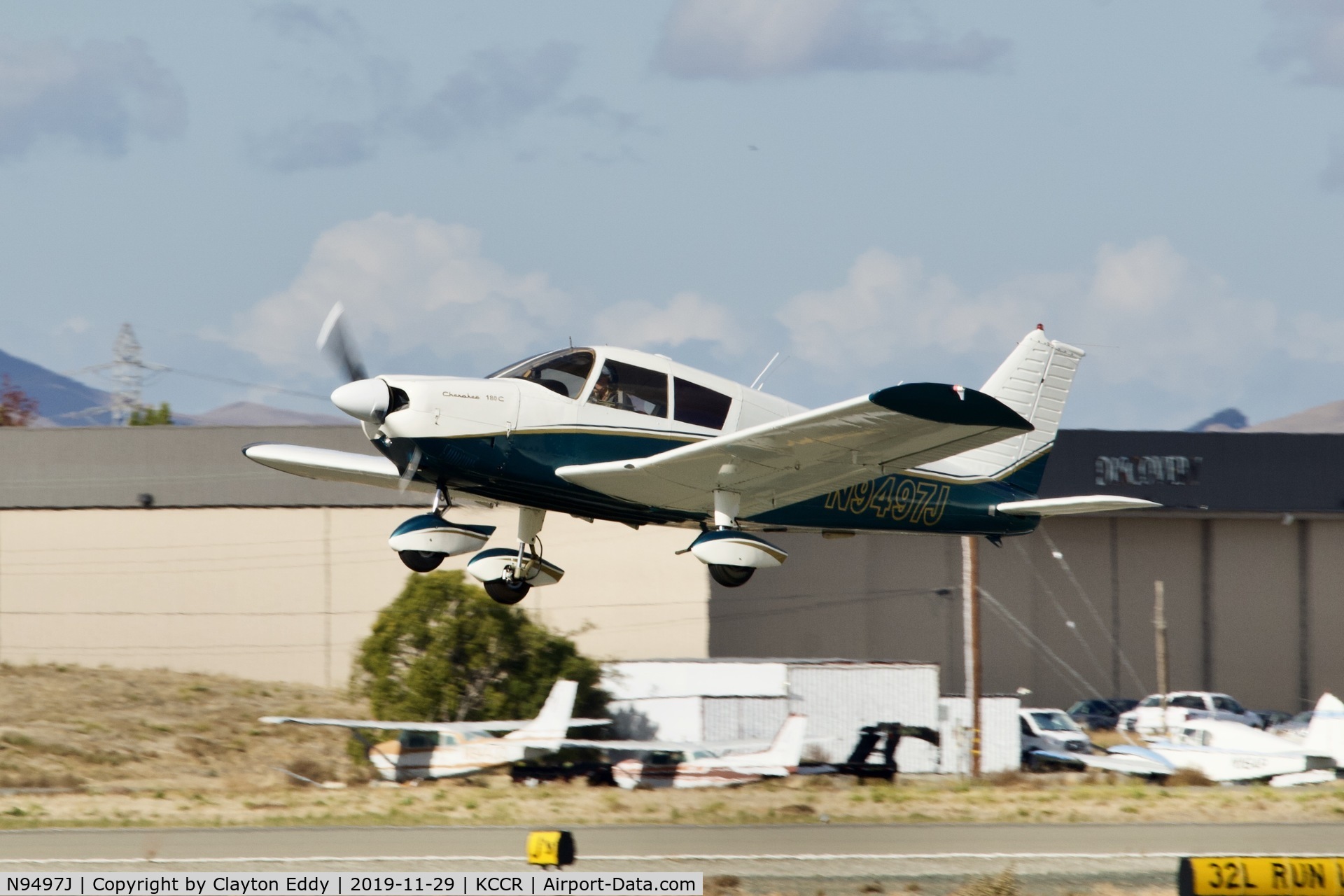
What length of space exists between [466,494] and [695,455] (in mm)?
2676

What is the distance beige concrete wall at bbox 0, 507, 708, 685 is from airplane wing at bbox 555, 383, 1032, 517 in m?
26.3

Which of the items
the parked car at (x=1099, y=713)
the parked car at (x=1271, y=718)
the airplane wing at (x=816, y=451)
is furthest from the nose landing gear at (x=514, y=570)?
the parked car at (x=1271, y=718)

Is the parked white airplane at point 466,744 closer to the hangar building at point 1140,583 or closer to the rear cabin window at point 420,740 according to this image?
the rear cabin window at point 420,740

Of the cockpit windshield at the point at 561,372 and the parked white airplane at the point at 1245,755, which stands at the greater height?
the cockpit windshield at the point at 561,372

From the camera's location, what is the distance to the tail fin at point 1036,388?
18.3 meters

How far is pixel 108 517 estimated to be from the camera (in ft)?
147

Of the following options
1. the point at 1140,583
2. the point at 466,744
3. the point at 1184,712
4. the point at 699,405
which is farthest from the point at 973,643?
the point at 1140,583

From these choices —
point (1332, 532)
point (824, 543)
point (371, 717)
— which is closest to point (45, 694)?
point (371, 717)

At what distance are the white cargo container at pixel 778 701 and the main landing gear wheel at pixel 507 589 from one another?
18.0 metres

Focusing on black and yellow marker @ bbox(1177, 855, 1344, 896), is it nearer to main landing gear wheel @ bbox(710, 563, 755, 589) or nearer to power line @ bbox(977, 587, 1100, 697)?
main landing gear wheel @ bbox(710, 563, 755, 589)

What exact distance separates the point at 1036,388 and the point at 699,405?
6094 mm

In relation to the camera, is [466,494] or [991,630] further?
[991,630]

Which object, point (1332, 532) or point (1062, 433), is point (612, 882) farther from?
point (1332, 532)

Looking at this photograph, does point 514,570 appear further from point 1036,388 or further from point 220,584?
point 220,584
